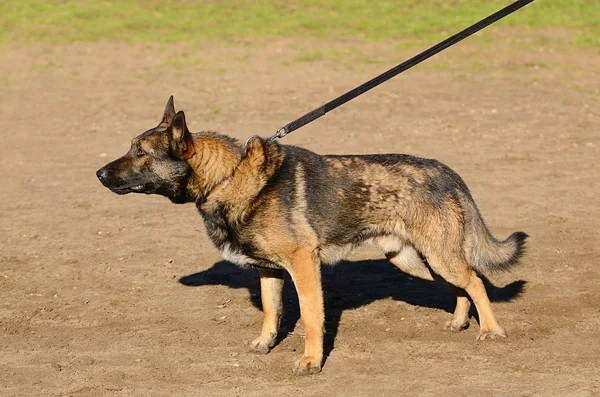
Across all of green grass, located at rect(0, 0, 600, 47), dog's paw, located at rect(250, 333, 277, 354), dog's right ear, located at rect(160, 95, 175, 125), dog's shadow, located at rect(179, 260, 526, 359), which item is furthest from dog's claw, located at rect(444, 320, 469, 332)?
green grass, located at rect(0, 0, 600, 47)

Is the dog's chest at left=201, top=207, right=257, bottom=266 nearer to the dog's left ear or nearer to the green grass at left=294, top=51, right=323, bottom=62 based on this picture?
the dog's left ear

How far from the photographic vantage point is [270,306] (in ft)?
24.2

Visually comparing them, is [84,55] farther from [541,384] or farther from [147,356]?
[541,384]

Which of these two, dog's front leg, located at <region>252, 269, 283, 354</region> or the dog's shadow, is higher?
dog's front leg, located at <region>252, 269, 283, 354</region>

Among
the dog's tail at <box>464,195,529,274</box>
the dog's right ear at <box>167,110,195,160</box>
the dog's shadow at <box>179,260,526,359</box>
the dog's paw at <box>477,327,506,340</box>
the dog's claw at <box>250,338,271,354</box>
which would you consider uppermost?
the dog's right ear at <box>167,110,195,160</box>

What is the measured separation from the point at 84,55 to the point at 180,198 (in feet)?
42.5

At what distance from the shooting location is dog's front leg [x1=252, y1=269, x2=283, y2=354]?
24.0ft

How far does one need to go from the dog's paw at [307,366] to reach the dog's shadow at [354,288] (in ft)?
2.98

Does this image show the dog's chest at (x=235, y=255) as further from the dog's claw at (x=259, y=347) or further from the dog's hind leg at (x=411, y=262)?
the dog's hind leg at (x=411, y=262)

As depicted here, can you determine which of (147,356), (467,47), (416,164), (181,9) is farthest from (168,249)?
(181,9)

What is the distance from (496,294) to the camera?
841 cm

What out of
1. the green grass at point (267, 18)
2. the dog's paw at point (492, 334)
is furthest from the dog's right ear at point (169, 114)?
the green grass at point (267, 18)

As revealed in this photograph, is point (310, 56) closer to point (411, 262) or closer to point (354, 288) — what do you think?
point (354, 288)

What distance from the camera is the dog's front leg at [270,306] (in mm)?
7312
